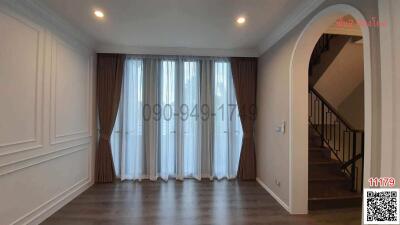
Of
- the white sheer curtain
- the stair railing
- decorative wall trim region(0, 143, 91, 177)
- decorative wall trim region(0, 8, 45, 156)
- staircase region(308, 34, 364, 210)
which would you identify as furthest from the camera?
the white sheer curtain

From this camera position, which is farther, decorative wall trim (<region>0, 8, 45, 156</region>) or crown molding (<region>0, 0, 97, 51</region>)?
decorative wall trim (<region>0, 8, 45, 156</region>)

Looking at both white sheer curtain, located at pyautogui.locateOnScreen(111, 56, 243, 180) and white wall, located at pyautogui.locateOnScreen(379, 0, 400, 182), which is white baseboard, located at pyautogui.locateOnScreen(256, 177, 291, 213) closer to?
white sheer curtain, located at pyautogui.locateOnScreen(111, 56, 243, 180)

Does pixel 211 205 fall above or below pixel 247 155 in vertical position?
below

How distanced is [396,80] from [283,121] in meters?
1.77

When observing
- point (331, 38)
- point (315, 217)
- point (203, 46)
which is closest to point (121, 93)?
point (203, 46)

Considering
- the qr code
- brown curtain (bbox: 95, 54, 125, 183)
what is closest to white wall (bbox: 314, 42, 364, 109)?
the qr code

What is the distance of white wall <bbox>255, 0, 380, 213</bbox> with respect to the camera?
3.00 metres

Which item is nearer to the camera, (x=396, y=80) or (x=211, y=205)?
(x=396, y=80)

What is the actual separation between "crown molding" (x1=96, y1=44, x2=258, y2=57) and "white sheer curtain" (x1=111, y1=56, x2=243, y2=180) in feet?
0.52

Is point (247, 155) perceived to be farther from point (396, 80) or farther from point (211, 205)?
point (396, 80)

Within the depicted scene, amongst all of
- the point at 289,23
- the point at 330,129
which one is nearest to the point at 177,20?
the point at 289,23

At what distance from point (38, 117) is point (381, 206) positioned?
3.62 metres

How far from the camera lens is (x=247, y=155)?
4.40 meters

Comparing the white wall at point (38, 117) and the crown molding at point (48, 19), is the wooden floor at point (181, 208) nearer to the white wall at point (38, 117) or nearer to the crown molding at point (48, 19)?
the white wall at point (38, 117)
